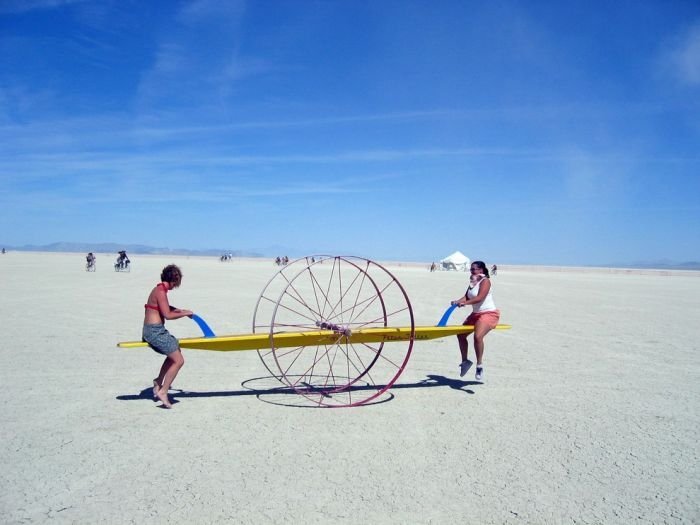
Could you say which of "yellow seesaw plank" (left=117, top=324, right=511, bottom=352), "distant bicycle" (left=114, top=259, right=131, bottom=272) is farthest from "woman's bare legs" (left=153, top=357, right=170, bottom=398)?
"distant bicycle" (left=114, top=259, right=131, bottom=272)

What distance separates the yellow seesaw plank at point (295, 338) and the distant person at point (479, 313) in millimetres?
256

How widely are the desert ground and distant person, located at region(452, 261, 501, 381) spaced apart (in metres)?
0.44

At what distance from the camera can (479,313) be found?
24.1 feet

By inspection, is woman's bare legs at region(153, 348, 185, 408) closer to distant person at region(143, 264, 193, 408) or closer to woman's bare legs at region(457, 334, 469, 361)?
distant person at region(143, 264, 193, 408)

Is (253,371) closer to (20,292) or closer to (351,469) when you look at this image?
(351,469)

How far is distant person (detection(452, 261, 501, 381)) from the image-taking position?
7137 mm

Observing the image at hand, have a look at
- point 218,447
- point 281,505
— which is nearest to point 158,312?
point 218,447

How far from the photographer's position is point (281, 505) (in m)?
3.80

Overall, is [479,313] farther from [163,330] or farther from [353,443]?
[163,330]

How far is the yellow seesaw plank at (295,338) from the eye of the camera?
237 inches

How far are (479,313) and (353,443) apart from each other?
10.2 feet

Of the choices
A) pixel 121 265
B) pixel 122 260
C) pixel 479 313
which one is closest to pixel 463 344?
pixel 479 313

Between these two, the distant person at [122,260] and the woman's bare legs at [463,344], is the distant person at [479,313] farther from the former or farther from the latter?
Answer: the distant person at [122,260]

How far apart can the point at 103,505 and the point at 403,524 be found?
218 cm
